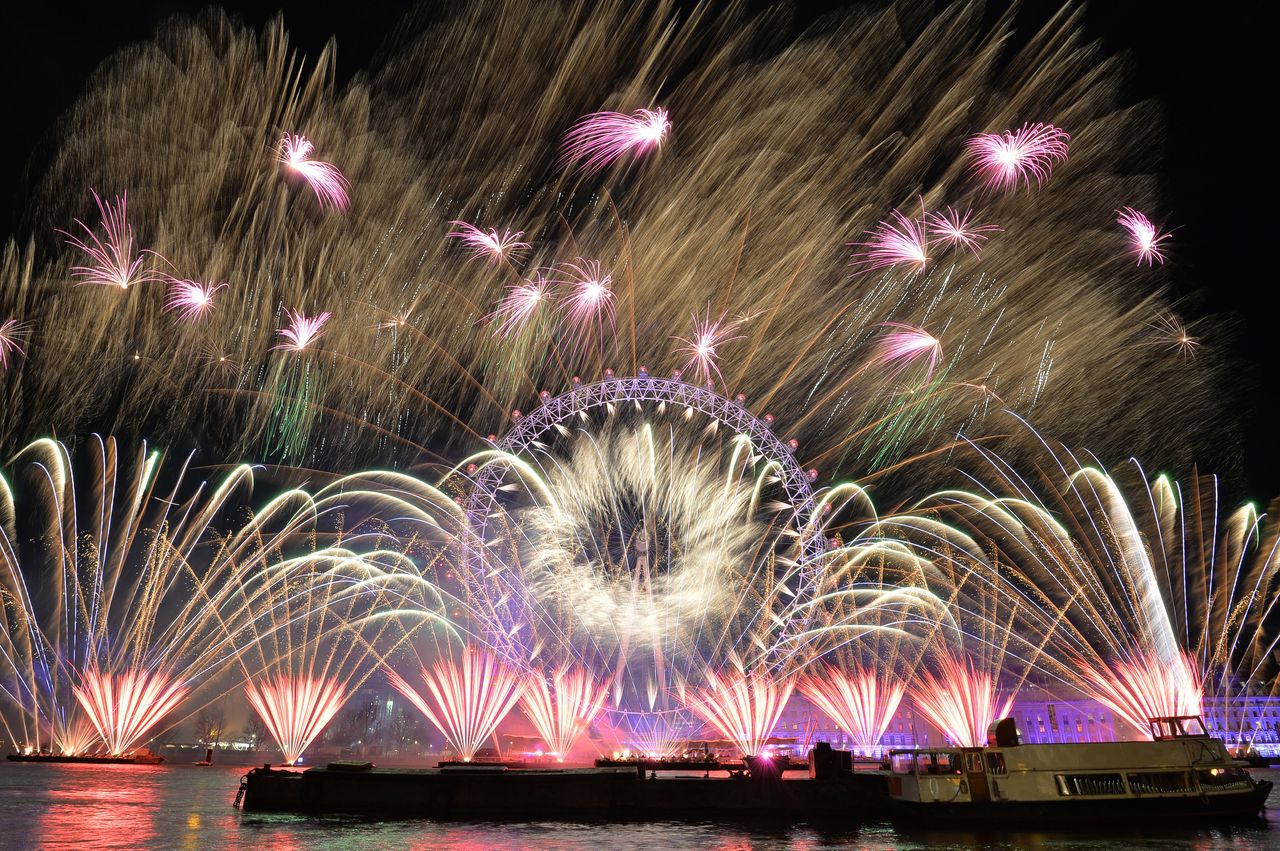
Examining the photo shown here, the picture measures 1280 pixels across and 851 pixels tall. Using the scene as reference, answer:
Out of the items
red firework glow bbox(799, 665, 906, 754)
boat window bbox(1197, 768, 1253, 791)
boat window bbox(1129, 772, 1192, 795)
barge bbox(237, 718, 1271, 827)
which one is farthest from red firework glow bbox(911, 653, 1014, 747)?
boat window bbox(1197, 768, 1253, 791)

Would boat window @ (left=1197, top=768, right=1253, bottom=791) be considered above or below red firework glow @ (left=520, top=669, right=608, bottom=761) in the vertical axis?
below

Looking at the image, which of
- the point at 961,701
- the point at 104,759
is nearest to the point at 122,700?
the point at 104,759

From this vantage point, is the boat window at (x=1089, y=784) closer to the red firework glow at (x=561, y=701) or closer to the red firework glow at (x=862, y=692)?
the red firework glow at (x=862, y=692)

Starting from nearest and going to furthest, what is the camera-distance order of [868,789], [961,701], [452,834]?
[452,834], [868,789], [961,701]

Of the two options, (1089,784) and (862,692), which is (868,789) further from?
(862,692)

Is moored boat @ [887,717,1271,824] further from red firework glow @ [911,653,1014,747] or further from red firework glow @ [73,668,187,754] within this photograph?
red firework glow @ [73,668,187,754]

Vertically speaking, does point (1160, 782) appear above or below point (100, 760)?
above
